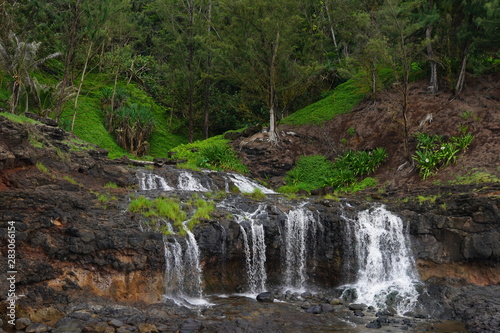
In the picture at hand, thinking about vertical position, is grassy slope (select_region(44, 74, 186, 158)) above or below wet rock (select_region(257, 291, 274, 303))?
above

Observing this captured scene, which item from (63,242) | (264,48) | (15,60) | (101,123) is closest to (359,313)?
(63,242)

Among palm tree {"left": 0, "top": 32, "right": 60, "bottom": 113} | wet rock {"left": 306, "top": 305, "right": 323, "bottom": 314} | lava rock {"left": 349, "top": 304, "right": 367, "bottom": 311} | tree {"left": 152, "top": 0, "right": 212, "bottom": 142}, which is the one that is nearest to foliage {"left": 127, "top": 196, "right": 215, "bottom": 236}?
wet rock {"left": 306, "top": 305, "right": 323, "bottom": 314}

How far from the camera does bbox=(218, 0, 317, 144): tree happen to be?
1134 inches

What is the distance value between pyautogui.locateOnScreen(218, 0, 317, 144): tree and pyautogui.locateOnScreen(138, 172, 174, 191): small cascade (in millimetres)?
10308

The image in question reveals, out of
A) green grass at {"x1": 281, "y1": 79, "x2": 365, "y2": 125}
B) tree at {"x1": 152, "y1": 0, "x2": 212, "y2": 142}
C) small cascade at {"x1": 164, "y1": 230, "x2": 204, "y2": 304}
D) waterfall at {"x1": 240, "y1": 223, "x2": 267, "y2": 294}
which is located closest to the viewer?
small cascade at {"x1": 164, "y1": 230, "x2": 204, "y2": 304}

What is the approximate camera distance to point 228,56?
102 feet

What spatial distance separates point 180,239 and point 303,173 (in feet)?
46.9

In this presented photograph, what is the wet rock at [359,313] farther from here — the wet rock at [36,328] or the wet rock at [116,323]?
the wet rock at [36,328]

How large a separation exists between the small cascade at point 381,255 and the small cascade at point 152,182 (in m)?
9.29

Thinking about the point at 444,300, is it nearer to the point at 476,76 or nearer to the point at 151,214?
the point at 151,214

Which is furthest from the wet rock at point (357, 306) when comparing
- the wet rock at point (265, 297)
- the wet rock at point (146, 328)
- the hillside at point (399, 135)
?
the hillside at point (399, 135)

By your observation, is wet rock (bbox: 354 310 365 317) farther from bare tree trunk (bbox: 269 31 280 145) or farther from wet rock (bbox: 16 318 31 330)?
bare tree trunk (bbox: 269 31 280 145)

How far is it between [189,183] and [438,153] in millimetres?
13429

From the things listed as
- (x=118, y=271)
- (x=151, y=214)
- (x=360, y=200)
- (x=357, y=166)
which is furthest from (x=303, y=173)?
(x=118, y=271)
